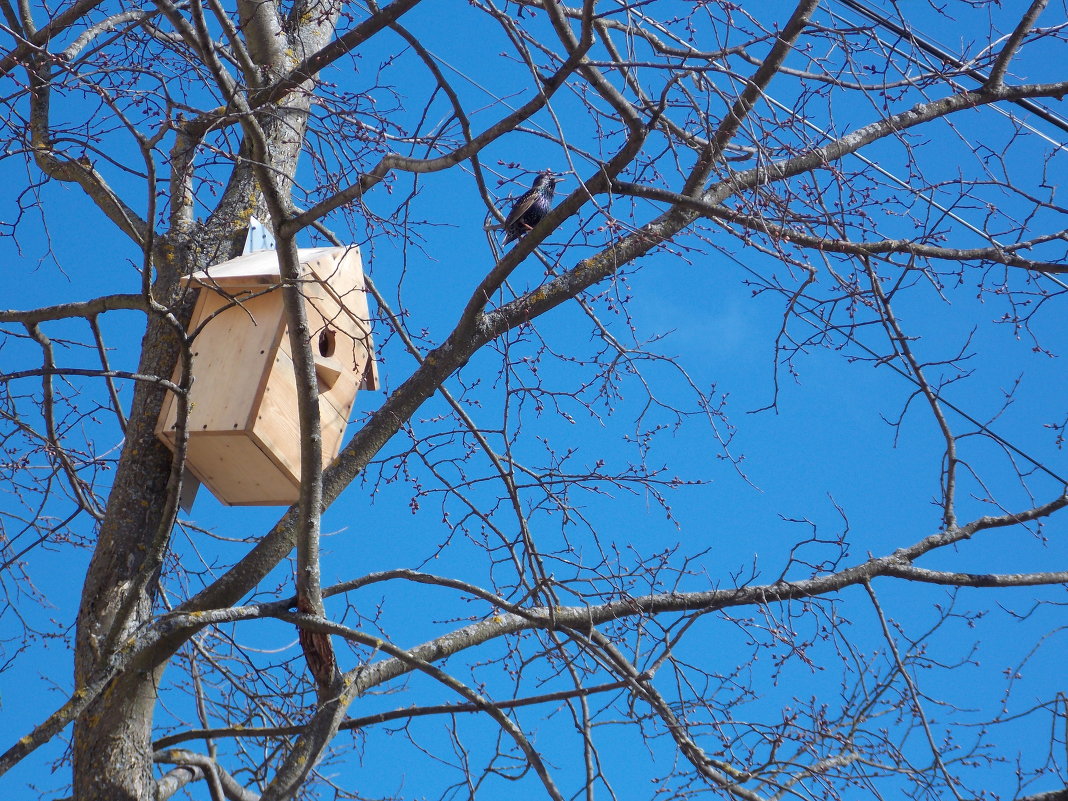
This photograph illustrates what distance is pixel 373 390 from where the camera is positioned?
12.8 feet

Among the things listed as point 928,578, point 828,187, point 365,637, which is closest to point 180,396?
point 365,637

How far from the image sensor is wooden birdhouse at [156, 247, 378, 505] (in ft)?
10.1

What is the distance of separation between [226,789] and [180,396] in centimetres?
145

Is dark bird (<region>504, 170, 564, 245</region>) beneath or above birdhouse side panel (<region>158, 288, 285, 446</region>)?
above

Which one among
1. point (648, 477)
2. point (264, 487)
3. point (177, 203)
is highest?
point (177, 203)

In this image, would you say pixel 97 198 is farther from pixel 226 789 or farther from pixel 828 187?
pixel 828 187

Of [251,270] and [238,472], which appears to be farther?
[238,472]

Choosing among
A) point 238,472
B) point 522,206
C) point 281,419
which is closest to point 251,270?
point 281,419

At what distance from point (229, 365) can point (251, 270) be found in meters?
0.28

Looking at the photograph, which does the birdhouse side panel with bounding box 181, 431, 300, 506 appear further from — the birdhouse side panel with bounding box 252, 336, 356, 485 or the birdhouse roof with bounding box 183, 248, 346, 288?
the birdhouse roof with bounding box 183, 248, 346, 288

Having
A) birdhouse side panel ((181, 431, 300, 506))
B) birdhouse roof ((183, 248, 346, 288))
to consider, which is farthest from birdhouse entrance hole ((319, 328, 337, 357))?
birdhouse side panel ((181, 431, 300, 506))

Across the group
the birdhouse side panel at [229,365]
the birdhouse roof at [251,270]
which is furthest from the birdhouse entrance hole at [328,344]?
the birdhouse side panel at [229,365]

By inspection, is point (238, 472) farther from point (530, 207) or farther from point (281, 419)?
point (530, 207)

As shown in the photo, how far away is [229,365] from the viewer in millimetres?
3184
